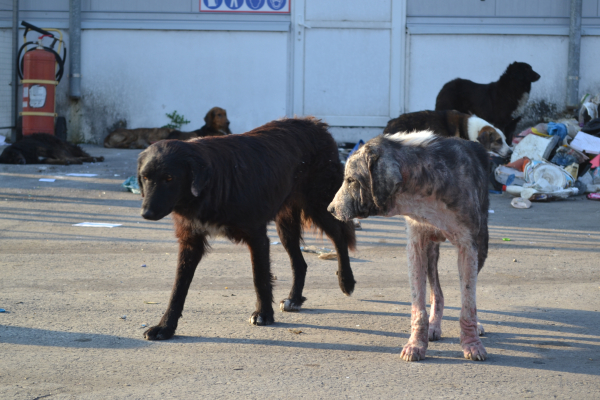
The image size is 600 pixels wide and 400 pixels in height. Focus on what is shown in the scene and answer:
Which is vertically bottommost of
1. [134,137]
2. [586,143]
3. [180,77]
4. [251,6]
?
[134,137]

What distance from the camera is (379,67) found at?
15.6 m

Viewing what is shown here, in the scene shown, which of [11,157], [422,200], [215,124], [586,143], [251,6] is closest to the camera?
[422,200]

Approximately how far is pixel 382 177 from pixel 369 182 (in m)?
0.08

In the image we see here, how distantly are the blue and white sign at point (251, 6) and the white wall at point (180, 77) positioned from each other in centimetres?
54

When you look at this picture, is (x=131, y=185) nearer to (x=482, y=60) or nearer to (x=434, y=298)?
(x=434, y=298)

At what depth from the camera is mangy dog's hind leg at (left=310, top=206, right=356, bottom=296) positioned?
5004mm

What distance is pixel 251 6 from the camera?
50.9ft

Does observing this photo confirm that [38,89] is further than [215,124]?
Yes

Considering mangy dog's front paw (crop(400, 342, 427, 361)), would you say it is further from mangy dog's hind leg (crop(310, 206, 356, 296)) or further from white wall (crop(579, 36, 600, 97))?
white wall (crop(579, 36, 600, 97))

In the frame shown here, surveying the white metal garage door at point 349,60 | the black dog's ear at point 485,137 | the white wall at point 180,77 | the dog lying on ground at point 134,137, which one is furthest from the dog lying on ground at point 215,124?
the black dog's ear at point 485,137

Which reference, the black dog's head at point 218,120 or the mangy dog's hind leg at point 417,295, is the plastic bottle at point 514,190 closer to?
the black dog's head at point 218,120

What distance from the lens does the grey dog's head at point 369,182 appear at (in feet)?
11.7

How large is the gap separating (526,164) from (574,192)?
3.48 feet

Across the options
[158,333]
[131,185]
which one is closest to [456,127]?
[131,185]
